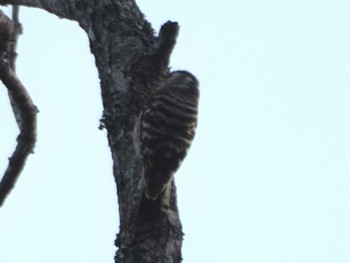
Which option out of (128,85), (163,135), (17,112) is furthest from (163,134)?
(17,112)

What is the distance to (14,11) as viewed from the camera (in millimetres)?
7496

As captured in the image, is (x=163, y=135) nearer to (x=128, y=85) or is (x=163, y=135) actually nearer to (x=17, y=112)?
(x=128, y=85)

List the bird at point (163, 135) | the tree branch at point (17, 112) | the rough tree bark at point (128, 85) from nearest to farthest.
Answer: the rough tree bark at point (128, 85) → the bird at point (163, 135) → the tree branch at point (17, 112)

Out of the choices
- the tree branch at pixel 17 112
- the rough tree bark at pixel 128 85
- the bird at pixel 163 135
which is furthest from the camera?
the tree branch at pixel 17 112

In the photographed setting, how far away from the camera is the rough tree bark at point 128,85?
5215 mm

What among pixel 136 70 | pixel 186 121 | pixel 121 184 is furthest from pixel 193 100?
pixel 121 184

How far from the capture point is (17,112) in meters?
6.86

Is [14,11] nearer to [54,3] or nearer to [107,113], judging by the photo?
[54,3]

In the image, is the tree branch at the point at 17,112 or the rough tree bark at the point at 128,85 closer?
the rough tree bark at the point at 128,85

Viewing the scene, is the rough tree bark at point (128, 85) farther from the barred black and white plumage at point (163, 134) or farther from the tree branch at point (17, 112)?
the tree branch at point (17, 112)

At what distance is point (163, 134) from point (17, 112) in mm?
1136

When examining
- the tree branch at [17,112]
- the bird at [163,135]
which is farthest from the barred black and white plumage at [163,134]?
the tree branch at [17,112]

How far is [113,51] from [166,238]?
4.93 feet

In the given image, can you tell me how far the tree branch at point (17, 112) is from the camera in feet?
21.7
